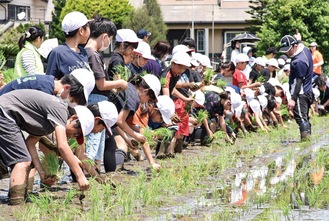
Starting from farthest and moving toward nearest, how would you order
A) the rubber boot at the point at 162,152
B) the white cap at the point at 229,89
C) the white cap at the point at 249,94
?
the white cap at the point at 249,94 < the white cap at the point at 229,89 < the rubber boot at the point at 162,152

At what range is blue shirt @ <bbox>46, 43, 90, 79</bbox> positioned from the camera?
884 centimetres

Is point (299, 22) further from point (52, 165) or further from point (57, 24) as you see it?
point (52, 165)

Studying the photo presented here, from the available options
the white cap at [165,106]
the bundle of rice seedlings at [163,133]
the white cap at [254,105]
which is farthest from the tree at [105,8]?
the white cap at [165,106]

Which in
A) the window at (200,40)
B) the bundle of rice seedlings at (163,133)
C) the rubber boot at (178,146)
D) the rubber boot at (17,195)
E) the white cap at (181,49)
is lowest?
the window at (200,40)

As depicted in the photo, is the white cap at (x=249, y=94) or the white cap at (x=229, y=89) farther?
the white cap at (x=249, y=94)

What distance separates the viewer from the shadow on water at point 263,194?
707 centimetres

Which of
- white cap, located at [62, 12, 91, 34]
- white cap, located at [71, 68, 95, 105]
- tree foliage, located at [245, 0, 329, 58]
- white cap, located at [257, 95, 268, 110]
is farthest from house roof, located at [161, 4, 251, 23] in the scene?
white cap, located at [71, 68, 95, 105]

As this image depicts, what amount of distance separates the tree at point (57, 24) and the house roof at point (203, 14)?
636cm

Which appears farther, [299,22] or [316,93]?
[299,22]

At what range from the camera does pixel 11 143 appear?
7512 millimetres

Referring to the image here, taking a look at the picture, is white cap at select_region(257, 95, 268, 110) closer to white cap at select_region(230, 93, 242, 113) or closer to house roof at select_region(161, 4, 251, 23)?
white cap at select_region(230, 93, 242, 113)

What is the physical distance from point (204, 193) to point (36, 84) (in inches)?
72.9

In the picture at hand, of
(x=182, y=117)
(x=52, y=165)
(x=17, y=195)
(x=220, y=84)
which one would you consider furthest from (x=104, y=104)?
(x=220, y=84)

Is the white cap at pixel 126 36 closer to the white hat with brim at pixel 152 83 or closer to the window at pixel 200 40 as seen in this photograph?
the white hat with brim at pixel 152 83
